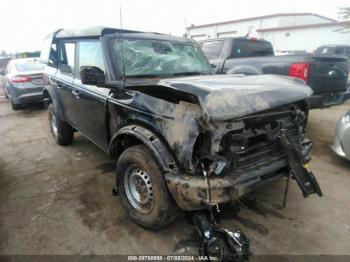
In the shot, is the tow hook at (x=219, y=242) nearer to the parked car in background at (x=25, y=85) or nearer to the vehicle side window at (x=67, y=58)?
the vehicle side window at (x=67, y=58)

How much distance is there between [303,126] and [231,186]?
1470 millimetres

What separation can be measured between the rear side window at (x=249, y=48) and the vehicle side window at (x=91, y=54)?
13.0ft

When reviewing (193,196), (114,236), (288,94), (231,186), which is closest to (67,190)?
(114,236)

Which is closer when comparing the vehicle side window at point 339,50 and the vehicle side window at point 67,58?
the vehicle side window at point 67,58

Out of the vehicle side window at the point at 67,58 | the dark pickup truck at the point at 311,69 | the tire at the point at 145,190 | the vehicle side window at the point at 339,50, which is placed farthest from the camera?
the vehicle side window at the point at 339,50

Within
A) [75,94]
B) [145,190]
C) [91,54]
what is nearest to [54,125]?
[75,94]

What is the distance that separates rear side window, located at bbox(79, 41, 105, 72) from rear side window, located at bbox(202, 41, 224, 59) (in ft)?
12.7

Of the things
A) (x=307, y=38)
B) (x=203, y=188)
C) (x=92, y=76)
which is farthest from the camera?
(x=307, y=38)

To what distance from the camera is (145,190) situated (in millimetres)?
2861

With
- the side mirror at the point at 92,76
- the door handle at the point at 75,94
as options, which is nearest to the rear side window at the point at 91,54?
the side mirror at the point at 92,76

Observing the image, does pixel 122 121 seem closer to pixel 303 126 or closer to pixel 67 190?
pixel 67 190

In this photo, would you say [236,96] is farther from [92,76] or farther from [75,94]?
[75,94]

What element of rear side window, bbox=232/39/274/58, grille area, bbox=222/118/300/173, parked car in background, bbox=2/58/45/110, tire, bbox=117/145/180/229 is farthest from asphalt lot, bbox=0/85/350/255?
parked car in background, bbox=2/58/45/110

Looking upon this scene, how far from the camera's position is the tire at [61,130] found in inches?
204
